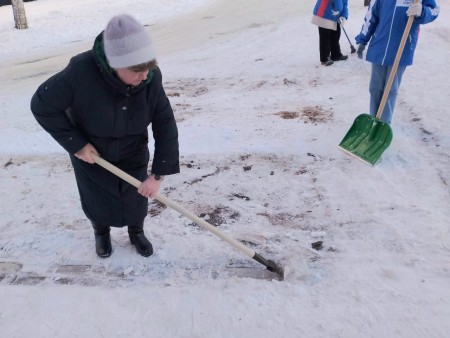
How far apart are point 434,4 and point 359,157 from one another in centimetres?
141

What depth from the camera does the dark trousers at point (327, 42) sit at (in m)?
6.55

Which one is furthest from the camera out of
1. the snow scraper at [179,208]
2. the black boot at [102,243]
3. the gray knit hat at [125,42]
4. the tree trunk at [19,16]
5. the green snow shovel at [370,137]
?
the tree trunk at [19,16]

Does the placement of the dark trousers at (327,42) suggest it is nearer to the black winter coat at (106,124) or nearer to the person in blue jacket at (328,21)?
the person in blue jacket at (328,21)

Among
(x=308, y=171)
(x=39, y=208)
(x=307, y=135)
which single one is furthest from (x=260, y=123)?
(x=39, y=208)

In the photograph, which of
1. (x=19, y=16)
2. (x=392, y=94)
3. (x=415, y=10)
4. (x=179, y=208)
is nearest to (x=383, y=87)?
(x=392, y=94)

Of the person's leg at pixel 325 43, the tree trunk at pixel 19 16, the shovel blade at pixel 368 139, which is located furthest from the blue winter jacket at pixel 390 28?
the tree trunk at pixel 19 16

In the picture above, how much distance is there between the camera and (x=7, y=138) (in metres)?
4.94

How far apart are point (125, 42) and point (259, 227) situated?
1.77 meters

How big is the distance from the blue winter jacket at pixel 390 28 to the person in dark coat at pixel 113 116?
233 cm

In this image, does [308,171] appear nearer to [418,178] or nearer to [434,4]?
[418,178]

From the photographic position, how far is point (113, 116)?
228 centimetres

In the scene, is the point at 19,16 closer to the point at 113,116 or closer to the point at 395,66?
the point at 395,66

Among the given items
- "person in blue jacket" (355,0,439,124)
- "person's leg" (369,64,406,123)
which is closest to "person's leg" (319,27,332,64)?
"person in blue jacket" (355,0,439,124)

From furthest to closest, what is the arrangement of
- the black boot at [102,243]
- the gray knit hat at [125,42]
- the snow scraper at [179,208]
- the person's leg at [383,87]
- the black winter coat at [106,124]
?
the person's leg at [383,87], the black boot at [102,243], the snow scraper at [179,208], the black winter coat at [106,124], the gray knit hat at [125,42]
